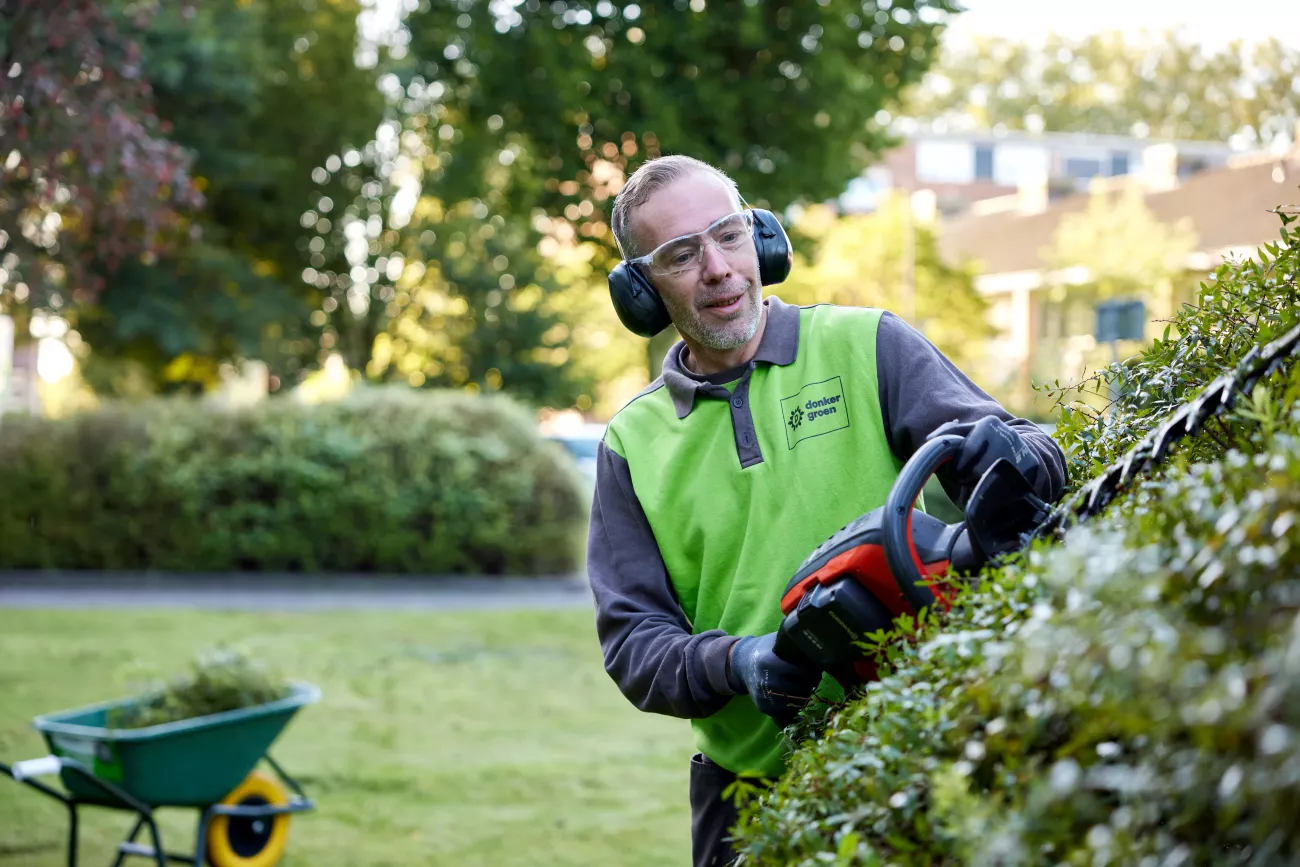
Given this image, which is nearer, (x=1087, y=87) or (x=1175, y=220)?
(x=1175, y=220)

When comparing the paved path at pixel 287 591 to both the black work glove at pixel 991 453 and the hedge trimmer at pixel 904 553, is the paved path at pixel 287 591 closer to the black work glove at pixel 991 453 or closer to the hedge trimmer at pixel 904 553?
the hedge trimmer at pixel 904 553

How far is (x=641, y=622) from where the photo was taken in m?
2.85

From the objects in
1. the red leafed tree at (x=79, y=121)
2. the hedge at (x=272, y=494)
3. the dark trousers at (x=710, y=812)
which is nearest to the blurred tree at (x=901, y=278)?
the hedge at (x=272, y=494)

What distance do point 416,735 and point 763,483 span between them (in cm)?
613

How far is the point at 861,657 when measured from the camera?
215 cm

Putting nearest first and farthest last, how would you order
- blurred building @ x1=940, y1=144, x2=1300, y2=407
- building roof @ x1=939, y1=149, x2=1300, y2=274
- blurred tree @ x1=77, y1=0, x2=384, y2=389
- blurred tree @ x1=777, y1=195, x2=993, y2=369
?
1. blurred tree @ x1=77, y1=0, x2=384, y2=389
2. building roof @ x1=939, y1=149, x2=1300, y2=274
3. blurred building @ x1=940, y1=144, x2=1300, y2=407
4. blurred tree @ x1=777, y1=195, x2=993, y2=369

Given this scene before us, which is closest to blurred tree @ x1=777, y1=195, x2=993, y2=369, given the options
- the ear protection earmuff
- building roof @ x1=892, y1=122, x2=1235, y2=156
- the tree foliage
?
the tree foliage

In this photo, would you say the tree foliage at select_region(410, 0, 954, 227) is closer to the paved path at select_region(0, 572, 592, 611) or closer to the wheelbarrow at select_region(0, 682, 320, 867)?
the paved path at select_region(0, 572, 592, 611)

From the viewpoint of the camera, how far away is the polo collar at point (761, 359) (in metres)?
2.97

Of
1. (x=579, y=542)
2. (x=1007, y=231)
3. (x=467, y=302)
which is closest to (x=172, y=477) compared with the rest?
(x=579, y=542)

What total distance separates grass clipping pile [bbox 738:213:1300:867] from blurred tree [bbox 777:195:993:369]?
34.3m

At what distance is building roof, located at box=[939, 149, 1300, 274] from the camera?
31.7m

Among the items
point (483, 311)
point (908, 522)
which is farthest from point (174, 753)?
point (483, 311)

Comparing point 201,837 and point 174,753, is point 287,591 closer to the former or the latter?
point 201,837
